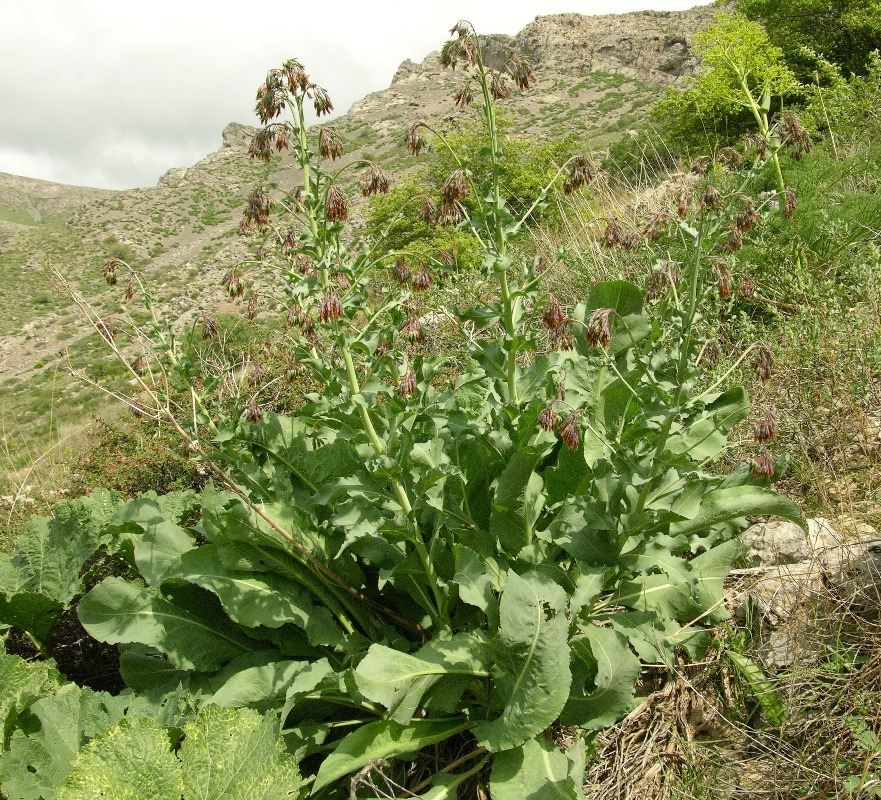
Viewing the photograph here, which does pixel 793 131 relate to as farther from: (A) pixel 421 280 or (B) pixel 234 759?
(B) pixel 234 759

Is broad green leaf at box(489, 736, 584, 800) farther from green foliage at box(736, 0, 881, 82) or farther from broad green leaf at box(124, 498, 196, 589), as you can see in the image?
green foliage at box(736, 0, 881, 82)

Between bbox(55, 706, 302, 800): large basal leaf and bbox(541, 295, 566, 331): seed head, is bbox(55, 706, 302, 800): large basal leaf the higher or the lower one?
the lower one

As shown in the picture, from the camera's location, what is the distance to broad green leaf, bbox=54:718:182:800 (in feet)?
6.25

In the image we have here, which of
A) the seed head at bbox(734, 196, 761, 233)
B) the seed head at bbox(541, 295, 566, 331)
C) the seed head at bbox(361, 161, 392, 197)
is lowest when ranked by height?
the seed head at bbox(541, 295, 566, 331)

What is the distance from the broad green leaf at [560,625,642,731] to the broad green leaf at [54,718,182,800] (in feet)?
4.36

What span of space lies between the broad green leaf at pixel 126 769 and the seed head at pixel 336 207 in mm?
1790

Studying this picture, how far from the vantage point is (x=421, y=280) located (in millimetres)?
2893

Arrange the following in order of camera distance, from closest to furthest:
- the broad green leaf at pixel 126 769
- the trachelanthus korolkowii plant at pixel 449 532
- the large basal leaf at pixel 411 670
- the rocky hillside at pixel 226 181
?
the broad green leaf at pixel 126 769
the large basal leaf at pixel 411 670
the trachelanthus korolkowii plant at pixel 449 532
the rocky hillside at pixel 226 181

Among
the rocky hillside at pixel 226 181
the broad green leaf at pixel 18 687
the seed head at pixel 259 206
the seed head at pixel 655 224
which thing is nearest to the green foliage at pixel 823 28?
the rocky hillside at pixel 226 181

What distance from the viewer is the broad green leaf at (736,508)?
2586 mm

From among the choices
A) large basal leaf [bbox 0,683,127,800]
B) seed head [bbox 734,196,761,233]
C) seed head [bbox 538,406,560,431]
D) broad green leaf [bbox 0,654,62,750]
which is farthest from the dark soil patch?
seed head [bbox 734,196,761,233]

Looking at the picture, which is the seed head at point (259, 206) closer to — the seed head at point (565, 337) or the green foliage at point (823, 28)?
the seed head at point (565, 337)

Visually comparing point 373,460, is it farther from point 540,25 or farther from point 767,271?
point 540,25

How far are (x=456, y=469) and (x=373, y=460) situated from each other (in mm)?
334
